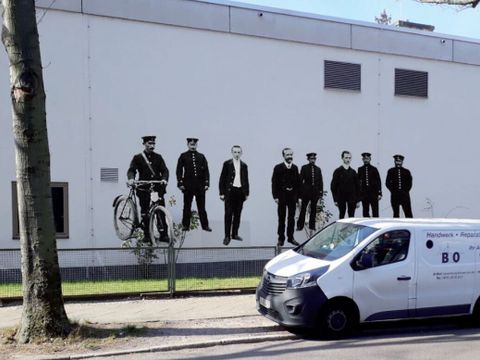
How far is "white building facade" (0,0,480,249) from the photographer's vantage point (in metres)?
13.1

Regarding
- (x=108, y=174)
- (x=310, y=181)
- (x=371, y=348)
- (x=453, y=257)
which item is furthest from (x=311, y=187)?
(x=371, y=348)

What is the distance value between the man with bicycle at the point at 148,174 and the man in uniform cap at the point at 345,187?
5.16m

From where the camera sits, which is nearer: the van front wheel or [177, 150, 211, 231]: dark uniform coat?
the van front wheel

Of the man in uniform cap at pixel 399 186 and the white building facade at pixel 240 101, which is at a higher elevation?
the white building facade at pixel 240 101

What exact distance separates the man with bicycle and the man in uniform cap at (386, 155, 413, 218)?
7115 mm

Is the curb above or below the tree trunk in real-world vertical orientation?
below

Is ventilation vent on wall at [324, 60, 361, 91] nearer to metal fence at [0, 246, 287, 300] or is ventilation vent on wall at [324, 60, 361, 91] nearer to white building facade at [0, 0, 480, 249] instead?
white building facade at [0, 0, 480, 249]

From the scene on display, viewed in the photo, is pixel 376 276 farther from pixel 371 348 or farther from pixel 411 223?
pixel 411 223

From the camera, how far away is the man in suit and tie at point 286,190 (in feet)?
49.5

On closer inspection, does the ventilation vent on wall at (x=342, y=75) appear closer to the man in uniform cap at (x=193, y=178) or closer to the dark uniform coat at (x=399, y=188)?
the dark uniform coat at (x=399, y=188)

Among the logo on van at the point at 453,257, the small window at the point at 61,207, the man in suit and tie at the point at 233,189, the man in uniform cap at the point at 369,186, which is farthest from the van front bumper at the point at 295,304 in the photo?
the man in uniform cap at the point at 369,186

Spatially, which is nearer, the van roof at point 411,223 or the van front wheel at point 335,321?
the van front wheel at point 335,321

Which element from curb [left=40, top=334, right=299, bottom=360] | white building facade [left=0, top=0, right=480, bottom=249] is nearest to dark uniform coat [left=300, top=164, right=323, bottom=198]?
white building facade [left=0, top=0, right=480, bottom=249]

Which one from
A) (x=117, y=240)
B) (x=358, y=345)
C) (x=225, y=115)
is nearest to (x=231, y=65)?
(x=225, y=115)
